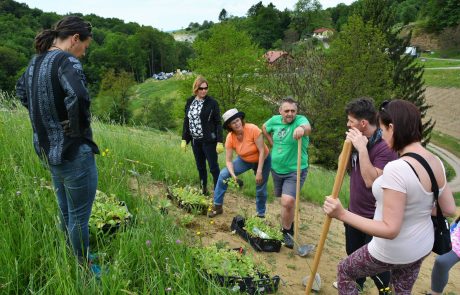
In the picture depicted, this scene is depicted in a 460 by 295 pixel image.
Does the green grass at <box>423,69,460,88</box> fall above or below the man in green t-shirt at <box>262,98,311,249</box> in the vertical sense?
below

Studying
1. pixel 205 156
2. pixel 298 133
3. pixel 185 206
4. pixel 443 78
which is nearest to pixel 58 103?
pixel 185 206

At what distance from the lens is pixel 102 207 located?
339 cm

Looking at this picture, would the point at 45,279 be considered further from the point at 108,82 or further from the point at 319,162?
the point at 108,82

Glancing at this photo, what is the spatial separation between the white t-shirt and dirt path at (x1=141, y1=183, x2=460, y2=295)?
1.01 metres

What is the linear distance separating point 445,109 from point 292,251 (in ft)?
129

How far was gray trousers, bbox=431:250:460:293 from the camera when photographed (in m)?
3.66

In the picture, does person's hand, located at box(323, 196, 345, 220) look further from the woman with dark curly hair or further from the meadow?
the woman with dark curly hair

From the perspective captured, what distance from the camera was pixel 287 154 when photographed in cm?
456

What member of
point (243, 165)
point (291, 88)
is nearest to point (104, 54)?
point (291, 88)

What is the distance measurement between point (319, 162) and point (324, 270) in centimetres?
1958

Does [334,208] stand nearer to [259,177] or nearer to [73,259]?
[73,259]

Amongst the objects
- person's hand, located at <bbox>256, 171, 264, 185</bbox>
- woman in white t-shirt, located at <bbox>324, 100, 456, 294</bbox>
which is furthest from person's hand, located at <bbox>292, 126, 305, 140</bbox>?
woman in white t-shirt, located at <bbox>324, 100, 456, 294</bbox>

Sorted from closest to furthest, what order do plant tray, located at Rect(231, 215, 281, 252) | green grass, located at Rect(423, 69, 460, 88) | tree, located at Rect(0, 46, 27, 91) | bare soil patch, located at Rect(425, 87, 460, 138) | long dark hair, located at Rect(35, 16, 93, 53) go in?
long dark hair, located at Rect(35, 16, 93, 53) → plant tray, located at Rect(231, 215, 281, 252) → bare soil patch, located at Rect(425, 87, 460, 138) → green grass, located at Rect(423, 69, 460, 88) → tree, located at Rect(0, 46, 27, 91)

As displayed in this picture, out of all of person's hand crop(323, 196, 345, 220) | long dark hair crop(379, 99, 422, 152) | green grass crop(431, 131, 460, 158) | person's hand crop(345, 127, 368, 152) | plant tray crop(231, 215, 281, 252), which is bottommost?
green grass crop(431, 131, 460, 158)
